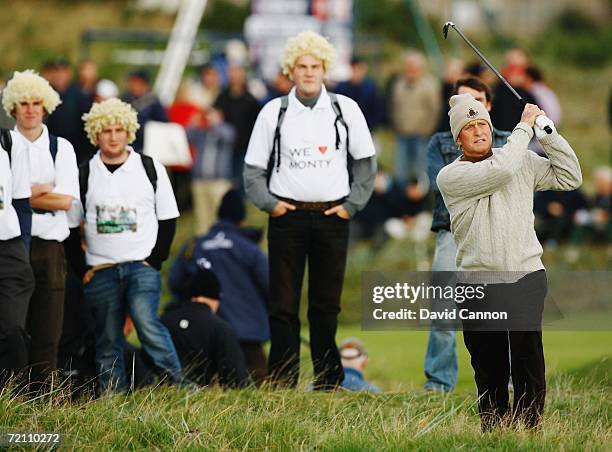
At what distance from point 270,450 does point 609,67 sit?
31652 mm

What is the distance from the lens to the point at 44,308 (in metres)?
10.0

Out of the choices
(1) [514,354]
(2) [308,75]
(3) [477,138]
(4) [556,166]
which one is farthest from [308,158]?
(1) [514,354]

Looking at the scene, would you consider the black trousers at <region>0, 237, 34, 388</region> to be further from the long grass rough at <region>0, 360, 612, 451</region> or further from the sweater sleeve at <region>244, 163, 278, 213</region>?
the sweater sleeve at <region>244, 163, 278, 213</region>

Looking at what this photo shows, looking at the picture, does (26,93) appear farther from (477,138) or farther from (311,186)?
(477,138)

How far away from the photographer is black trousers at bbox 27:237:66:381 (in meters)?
9.98

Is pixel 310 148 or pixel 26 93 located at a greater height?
pixel 26 93

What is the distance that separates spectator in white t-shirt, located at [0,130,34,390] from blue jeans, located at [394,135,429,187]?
33.0 ft

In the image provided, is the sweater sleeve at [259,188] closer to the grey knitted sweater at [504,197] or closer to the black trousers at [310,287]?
the black trousers at [310,287]

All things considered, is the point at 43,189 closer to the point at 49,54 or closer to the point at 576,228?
the point at 576,228

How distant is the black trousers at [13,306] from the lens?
933 centimetres

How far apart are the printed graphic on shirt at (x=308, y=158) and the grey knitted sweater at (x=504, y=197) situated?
6.42ft

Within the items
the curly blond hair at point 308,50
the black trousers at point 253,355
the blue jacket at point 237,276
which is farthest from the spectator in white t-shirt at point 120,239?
the black trousers at point 253,355

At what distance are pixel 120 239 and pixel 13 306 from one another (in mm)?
1220

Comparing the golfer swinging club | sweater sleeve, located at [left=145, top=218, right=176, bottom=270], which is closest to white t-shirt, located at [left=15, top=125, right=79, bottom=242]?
sweater sleeve, located at [left=145, top=218, right=176, bottom=270]
